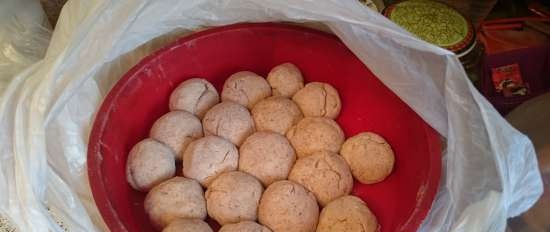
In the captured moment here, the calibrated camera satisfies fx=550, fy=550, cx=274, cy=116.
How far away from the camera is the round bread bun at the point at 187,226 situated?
2.02ft

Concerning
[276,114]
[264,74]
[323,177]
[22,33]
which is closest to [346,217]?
[323,177]

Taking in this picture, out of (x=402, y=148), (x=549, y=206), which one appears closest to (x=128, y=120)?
(x=402, y=148)

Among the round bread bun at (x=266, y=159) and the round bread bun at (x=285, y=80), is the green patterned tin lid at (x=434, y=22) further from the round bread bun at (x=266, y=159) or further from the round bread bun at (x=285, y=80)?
the round bread bun at (x=266, y=159)

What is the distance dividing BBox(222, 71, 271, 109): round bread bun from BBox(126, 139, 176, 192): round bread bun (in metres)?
0.13

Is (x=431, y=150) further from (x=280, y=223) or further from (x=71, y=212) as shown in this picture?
(x=71, y=212)

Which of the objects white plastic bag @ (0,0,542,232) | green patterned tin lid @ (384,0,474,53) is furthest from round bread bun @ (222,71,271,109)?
green patterned tin lid @ (384,0,474,53)

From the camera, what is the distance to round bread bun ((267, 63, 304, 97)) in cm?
77

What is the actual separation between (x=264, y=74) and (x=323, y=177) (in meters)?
0.22

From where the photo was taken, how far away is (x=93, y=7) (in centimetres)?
63

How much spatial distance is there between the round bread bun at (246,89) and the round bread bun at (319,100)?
0.17 feet

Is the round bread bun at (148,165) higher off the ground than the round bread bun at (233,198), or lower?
higher

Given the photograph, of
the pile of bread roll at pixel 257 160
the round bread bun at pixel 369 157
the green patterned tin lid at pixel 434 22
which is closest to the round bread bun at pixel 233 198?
the pile of bread roll at pixel 257 160

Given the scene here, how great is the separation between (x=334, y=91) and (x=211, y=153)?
20 cm

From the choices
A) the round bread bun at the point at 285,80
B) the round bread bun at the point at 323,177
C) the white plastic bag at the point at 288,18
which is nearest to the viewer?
the white plastic bag at the point at 288,18
